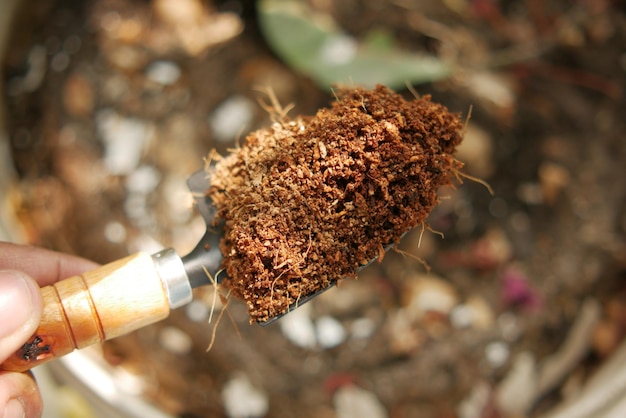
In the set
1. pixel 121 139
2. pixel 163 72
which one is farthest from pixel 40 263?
pixel 163 72

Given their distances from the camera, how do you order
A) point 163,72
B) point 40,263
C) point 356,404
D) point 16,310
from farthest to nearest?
point 163,72
point 356,404
point 40,263
point 16,310

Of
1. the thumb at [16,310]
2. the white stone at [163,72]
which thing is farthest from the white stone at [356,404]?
the white stone at [163,72]

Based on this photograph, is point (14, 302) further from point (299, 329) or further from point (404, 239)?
point (404, 239)

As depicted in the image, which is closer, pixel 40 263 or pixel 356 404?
pixel 40 263

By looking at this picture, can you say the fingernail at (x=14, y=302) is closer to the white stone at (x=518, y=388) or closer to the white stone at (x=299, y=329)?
the white stone at (x=299, y=329)

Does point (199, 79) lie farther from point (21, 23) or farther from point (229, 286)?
point (229, 286)

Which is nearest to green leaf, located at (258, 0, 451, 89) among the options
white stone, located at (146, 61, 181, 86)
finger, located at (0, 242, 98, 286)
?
white stone, located at (146, 61, 181, 86)
